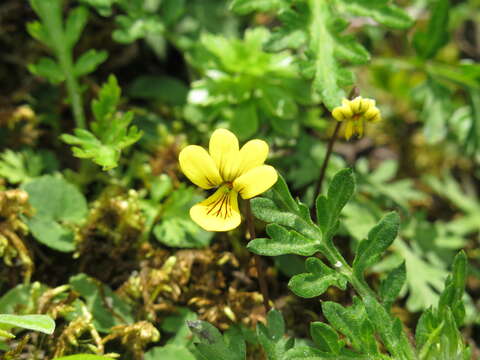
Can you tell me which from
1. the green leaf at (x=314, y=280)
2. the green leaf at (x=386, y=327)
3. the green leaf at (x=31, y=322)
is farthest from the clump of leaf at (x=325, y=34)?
the green leaf at (x=31, y=322)

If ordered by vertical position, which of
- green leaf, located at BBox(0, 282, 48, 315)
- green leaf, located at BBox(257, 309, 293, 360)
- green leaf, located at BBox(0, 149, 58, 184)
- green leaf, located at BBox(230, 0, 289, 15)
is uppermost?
green leaf, located at BBox(230, 0, 289, 15)

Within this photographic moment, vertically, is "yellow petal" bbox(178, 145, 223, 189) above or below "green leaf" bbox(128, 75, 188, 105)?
above

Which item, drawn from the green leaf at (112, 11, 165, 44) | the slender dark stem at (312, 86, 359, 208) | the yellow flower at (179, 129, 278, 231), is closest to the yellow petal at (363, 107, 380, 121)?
the slender dark stem at (312, 86, 359, 208)

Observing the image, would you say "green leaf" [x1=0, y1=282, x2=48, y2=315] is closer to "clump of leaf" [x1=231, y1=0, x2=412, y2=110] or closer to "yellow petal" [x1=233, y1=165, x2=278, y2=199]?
"yellow petal" [x1=233, y1=165, x2=278, y2=199]

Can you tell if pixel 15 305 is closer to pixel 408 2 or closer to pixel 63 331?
pixel 63 331

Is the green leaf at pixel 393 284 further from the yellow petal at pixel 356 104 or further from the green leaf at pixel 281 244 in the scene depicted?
the yellow petal at pixel 356 104

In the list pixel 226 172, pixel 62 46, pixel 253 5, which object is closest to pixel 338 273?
pixel 226 172
